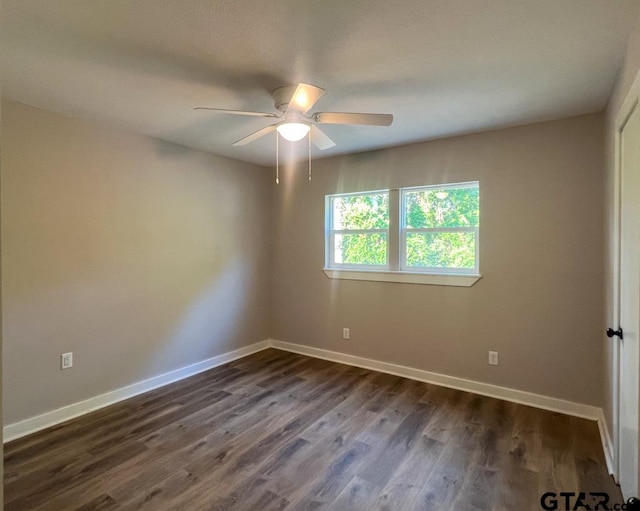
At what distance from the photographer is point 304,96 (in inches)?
80.9

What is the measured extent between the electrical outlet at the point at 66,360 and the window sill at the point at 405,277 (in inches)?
99.3

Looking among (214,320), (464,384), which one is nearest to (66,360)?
(214,320)

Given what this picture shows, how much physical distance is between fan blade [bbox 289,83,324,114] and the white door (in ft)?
5.06

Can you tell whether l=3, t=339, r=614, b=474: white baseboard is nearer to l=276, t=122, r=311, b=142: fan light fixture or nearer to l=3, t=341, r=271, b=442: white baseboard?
l=3, t=341, r=271, b=442: white baseboard

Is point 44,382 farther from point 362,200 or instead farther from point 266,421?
point 362,200

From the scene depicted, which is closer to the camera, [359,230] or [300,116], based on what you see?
[300,116]

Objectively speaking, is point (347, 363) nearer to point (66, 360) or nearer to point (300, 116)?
point (66, 360)

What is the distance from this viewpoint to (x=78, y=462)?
7.54 ft

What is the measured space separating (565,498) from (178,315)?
10.8 feet

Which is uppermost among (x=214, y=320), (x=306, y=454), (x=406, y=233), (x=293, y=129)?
(x=293, y=129)

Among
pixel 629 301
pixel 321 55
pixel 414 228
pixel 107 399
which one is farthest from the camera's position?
pixel 414 228

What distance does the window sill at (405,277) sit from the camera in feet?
11.0

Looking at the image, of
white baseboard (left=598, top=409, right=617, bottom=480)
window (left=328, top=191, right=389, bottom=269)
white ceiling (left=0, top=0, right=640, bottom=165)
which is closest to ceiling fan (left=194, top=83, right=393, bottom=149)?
white ceiling (left=0, top=0, right=640, bottom=165)

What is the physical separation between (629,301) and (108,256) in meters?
3.57
